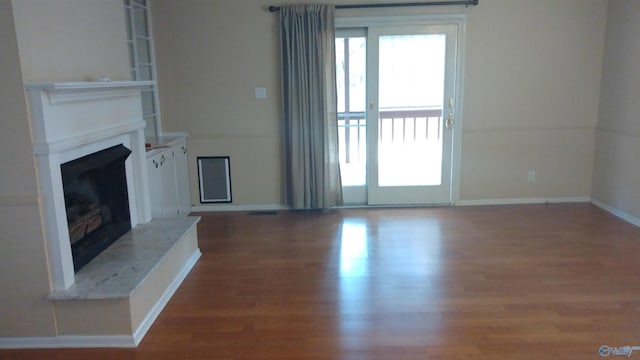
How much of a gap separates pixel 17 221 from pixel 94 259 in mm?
623

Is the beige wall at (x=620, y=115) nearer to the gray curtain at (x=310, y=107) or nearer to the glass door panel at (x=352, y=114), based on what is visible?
the glass door panel at (x=352, y=114)

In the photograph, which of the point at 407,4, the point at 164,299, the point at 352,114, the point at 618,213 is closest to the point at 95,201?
the point at 164,299

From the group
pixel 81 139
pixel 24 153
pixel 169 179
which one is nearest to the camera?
pixel 24 153

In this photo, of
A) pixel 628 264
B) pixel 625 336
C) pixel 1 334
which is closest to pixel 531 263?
pixel 628 264

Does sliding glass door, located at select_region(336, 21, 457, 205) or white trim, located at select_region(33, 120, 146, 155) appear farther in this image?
sliding glass door, located at select_region(336, 21, 457, 205)

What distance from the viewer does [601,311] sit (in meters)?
3.07

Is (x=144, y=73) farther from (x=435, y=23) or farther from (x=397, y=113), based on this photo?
(x=435, y=23)

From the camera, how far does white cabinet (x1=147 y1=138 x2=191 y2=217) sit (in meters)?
4.36

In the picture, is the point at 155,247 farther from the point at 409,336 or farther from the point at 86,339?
the point at 409,336

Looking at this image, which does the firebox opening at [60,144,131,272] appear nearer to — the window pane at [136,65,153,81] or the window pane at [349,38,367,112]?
the window pane at [136,65,153,81]

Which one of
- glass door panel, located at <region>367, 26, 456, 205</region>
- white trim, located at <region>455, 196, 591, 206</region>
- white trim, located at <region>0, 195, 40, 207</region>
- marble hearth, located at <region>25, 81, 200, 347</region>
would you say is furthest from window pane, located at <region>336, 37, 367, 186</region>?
white trim, located at <region>0, 195, 40, 207</region>

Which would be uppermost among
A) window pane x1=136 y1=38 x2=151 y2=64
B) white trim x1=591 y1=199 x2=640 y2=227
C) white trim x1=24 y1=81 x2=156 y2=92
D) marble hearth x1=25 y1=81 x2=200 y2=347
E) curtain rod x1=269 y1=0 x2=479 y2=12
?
curtain rod x1=269 y1=0 x2=479 y2=12

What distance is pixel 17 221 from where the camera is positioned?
264 cm

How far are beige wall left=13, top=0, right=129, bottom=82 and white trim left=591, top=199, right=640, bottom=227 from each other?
4.83 meters
